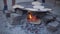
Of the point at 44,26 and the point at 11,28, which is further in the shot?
the point at 11,28

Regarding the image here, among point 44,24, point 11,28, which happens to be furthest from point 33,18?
point 11,28

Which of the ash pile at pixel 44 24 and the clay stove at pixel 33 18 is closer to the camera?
the ash pile at pixel 44 24

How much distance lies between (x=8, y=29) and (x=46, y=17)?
0.56 meters

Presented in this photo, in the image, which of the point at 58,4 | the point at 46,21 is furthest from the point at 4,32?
the point at 58,4

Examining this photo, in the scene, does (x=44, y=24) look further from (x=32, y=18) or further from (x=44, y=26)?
(x=32, y=18)

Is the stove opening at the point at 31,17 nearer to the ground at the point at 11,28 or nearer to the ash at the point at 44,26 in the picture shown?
the ash at the point at 44,26

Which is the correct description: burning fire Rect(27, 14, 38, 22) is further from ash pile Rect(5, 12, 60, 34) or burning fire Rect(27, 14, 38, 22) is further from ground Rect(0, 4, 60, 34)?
ground Rect(0, 4, 60, 34)

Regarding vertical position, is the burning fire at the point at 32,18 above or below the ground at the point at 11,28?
above

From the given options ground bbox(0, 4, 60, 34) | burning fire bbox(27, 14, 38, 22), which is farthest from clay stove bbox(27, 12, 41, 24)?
ground bbox(0, 4, 60, 34)

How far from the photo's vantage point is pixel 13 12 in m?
2.30

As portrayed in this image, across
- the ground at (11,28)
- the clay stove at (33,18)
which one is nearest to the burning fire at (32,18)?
the clay stove at (33,18)

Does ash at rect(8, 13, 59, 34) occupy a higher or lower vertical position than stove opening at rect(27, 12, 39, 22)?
lower

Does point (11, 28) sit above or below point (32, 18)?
below

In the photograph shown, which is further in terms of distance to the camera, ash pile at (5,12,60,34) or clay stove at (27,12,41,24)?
clay stove at (27,12,41,24)
